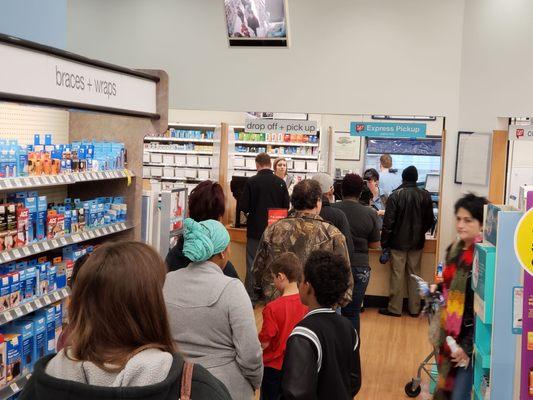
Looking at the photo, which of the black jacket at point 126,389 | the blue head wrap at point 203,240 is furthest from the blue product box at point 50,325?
the black jacket at point 126,389

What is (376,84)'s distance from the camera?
345 inches

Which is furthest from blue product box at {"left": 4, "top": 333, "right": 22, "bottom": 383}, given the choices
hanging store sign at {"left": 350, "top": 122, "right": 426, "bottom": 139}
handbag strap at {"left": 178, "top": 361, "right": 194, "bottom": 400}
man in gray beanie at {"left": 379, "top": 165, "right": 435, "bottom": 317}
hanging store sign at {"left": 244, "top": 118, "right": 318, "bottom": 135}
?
hanging store sign at {"left": 244, "top": 118, "right": 318, "bottom": 135}

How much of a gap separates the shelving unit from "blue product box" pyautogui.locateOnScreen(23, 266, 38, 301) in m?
10.7

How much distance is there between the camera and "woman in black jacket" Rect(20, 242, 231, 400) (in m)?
1.58

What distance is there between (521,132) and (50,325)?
17.8 ft

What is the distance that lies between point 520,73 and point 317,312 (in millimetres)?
5638

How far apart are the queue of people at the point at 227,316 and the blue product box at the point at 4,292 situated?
37.1 inches

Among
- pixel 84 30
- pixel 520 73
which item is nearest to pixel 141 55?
pixel 84 30

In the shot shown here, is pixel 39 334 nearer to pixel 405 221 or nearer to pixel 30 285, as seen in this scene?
pixel 30 285

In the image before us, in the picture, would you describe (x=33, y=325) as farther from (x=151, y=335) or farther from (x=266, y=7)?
(x=266, y=7)

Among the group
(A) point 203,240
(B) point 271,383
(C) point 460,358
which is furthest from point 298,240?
(A) point 203,240

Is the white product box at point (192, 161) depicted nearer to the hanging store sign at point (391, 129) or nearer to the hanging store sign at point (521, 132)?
→ the hanging store sign at point (391, 129)

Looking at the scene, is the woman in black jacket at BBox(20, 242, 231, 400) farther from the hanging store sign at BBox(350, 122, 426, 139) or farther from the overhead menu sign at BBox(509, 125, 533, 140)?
the hanging store sign at BBox(350, 122, 426, 139)

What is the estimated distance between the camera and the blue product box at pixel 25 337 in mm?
3975
